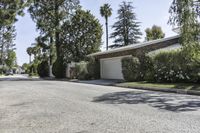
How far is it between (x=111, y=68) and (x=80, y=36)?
1994 cm

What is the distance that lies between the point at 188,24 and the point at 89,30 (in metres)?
36.5

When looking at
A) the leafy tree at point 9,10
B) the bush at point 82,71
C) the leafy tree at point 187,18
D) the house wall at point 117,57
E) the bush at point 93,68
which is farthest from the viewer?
the bush at point 82,71

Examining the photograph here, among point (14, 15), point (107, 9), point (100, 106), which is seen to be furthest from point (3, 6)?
point (107, 9)

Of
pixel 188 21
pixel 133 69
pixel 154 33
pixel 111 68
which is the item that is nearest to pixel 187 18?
pixel 188 21

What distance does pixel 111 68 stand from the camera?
32594 mm

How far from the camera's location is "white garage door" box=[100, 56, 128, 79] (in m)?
31.0

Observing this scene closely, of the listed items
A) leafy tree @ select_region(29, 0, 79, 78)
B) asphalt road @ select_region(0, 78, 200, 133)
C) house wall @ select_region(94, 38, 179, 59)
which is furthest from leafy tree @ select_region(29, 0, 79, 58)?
asphalt road @ select_region(0, 78, 200, 133)

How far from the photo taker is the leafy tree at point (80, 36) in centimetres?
4988

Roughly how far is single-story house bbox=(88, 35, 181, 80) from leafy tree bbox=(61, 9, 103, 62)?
15.0 meters

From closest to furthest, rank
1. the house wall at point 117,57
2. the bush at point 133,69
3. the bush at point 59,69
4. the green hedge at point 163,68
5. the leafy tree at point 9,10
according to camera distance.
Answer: the green hedge at point 163,68, the bush at point 133,69, the house wall at point 117,57, the leafy tree at point 9,10, the bush at point 59,69

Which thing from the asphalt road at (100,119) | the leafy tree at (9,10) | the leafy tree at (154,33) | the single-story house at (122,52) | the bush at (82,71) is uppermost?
the leafy tree at (154,33)

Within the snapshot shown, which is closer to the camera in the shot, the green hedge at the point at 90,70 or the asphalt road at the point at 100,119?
the asphalt road at the point at 100,119

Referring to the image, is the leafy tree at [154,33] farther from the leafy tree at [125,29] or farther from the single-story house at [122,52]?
the single-story house at [122,52]

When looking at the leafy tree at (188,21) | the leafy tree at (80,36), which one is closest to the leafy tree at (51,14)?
the leafy tree at (80,36)
